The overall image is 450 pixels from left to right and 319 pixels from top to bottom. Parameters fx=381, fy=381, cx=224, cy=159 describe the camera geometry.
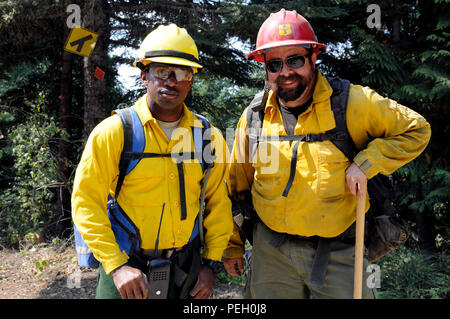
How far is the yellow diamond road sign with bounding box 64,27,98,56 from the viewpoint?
619 cm

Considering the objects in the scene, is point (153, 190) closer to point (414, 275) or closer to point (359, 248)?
point (359, 248)

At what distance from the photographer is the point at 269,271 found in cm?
292

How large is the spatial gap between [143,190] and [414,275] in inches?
204

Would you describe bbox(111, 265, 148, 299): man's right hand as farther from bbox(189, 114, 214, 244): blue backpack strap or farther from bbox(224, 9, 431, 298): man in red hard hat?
bbox(224, 9, 431, 298): man in red hard hat

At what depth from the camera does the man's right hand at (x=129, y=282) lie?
7.45 ft

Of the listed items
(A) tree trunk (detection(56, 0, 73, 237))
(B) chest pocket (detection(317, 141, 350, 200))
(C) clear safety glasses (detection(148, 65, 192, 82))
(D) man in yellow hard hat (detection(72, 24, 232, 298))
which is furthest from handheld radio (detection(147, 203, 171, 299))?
(A) tree trunk (detection(56, 0, 73, 237))

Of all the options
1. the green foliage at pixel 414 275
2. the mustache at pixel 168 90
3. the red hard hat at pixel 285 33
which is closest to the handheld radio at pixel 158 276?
the mustache at pixel 168 90

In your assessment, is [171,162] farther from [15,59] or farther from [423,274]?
[15,59]

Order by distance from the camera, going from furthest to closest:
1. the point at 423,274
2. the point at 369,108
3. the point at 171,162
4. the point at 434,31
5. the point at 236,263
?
the point at 434,31
the point at 423,274
the point at 236,263
the point at 369,108
the point at 171,162

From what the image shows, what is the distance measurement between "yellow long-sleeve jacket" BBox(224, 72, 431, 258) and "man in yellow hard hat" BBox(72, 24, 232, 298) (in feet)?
1.65

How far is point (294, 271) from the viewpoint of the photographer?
9.36 feet
